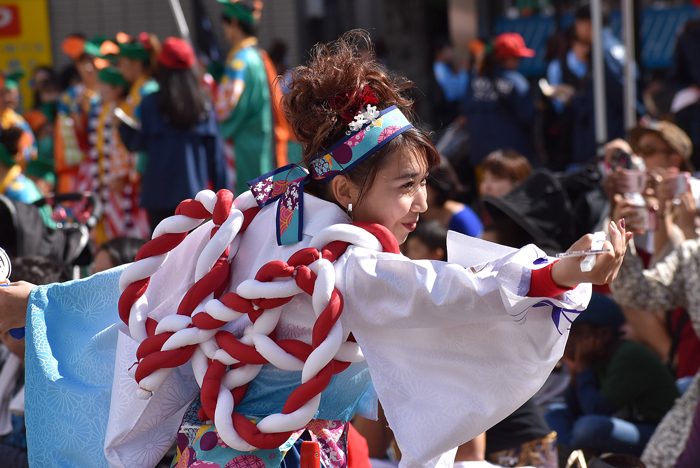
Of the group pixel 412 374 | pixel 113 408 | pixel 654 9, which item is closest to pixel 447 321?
pixel 412 374

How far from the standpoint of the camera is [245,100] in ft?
19.2

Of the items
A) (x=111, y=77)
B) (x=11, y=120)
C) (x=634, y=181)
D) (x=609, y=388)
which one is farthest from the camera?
(x=11, y=120)

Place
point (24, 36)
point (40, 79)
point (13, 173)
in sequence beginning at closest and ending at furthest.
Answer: point (13, 173)
point (40, 79)
point (24, 36)

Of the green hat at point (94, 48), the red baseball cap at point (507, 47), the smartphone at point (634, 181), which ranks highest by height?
the green hat at point (94, 48)

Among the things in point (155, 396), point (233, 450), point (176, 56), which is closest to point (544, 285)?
point (233, 450)

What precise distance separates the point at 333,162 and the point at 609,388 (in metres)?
1.93

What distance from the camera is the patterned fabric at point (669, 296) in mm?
2838

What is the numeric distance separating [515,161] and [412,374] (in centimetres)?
324

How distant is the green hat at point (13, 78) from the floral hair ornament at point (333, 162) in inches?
260

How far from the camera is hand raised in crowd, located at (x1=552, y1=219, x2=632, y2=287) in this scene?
4.91ft

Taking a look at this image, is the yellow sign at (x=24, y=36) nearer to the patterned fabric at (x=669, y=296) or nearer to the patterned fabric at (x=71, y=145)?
the patterned fabric at (x=71, y=145)

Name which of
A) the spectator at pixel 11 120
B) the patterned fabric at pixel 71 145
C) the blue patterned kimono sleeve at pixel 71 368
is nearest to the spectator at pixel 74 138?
the patterned fabric at pixel 71 145

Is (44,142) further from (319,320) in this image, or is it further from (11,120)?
(319,320)

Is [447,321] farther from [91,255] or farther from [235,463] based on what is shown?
[91,255]
